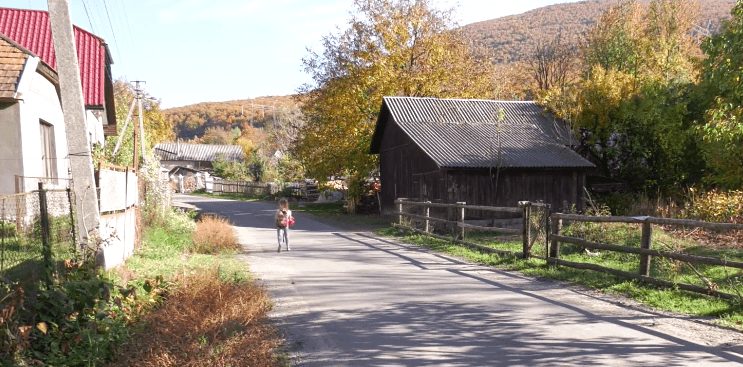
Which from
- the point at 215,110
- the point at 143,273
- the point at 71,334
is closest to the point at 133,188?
the point at 143,273

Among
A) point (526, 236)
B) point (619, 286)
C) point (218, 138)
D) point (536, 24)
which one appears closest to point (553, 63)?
point (526, 236)

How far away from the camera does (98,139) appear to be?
24.3 metres

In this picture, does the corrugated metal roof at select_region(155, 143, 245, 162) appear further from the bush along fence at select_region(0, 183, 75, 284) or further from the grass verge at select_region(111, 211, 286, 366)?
the grass verge at select_region(111, 211, 286, 366)

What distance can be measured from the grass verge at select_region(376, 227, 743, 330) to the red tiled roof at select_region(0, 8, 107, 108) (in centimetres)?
1202

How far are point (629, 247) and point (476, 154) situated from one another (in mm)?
12910

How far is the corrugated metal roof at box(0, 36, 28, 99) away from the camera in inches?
476

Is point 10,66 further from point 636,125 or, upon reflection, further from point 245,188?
point 245,188

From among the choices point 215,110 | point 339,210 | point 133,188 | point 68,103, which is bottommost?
point 339,210

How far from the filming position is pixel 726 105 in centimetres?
1522

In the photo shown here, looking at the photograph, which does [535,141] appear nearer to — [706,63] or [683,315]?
[706,63]

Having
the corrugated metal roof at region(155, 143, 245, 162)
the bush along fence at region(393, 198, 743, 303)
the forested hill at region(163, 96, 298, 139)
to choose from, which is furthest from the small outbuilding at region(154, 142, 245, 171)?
the bush along fence at region(393, 198, 743, 303)

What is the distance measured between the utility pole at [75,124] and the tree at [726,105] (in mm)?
13439

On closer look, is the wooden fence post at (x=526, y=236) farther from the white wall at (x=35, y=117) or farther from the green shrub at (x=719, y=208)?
the white wall at (x=35, y=117)

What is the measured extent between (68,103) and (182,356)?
4.83m
